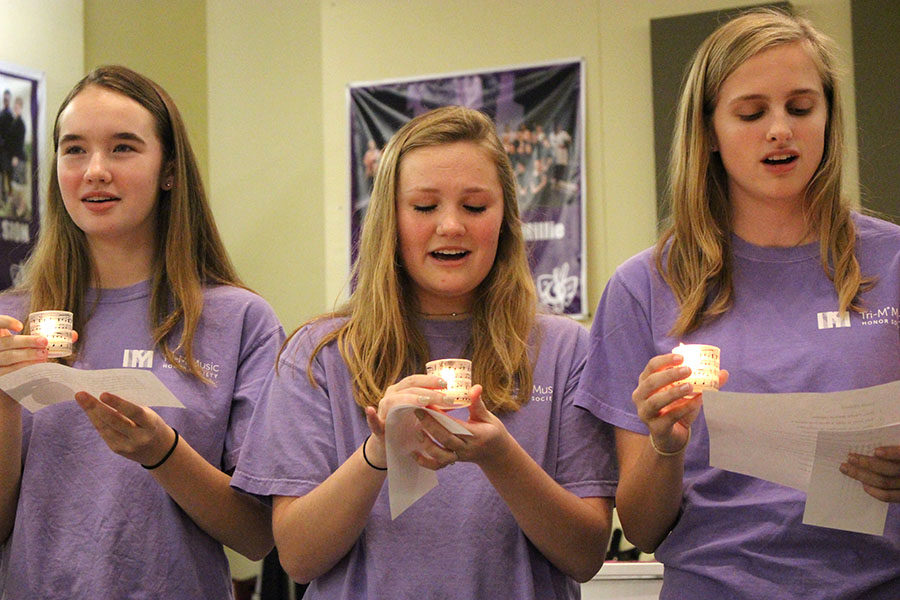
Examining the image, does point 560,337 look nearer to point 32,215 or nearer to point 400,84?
point 32,215

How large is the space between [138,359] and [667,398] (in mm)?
1134

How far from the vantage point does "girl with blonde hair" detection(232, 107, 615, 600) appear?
1.75 metres

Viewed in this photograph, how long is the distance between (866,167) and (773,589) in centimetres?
390

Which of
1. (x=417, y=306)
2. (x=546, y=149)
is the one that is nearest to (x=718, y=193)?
(x=417, y=306)

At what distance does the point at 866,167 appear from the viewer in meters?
5.10

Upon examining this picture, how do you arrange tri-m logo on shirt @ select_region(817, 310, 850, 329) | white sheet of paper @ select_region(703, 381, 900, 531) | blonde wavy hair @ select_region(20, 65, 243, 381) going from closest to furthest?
white sheet of paper @ select_region(703, 381, 900, 531) < tri-m logo on shirt @ select_region(817, 310, 850, 329) < blonde wavy hair @ select_region(20, 65, 243, 381)

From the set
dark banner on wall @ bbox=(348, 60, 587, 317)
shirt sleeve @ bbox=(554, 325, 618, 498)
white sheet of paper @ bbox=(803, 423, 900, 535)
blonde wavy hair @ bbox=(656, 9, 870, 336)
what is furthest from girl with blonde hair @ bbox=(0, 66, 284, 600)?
dark banner on wall @ bbox=(348, 60, 587, 317)

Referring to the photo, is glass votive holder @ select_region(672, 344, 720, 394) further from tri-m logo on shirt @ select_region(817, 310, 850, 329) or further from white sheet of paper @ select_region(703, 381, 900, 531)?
tri-m logo on shirt @ select_region(817, 310, 850, 329)

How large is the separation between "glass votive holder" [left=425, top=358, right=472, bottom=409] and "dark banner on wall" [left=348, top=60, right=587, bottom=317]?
402 centimetres

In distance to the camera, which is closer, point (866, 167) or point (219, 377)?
point (219, 377)

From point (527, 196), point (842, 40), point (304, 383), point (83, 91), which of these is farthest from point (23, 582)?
point (842, 40)

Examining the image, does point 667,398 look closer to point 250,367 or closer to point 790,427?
point 790,427

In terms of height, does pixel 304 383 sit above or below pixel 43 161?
below

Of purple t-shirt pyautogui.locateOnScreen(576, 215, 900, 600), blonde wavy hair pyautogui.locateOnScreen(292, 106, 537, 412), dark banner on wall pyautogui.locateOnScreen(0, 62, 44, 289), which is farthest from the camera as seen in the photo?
dark banner on wall pyautogui.locateOnScreen(0, 62, 44, 289)
